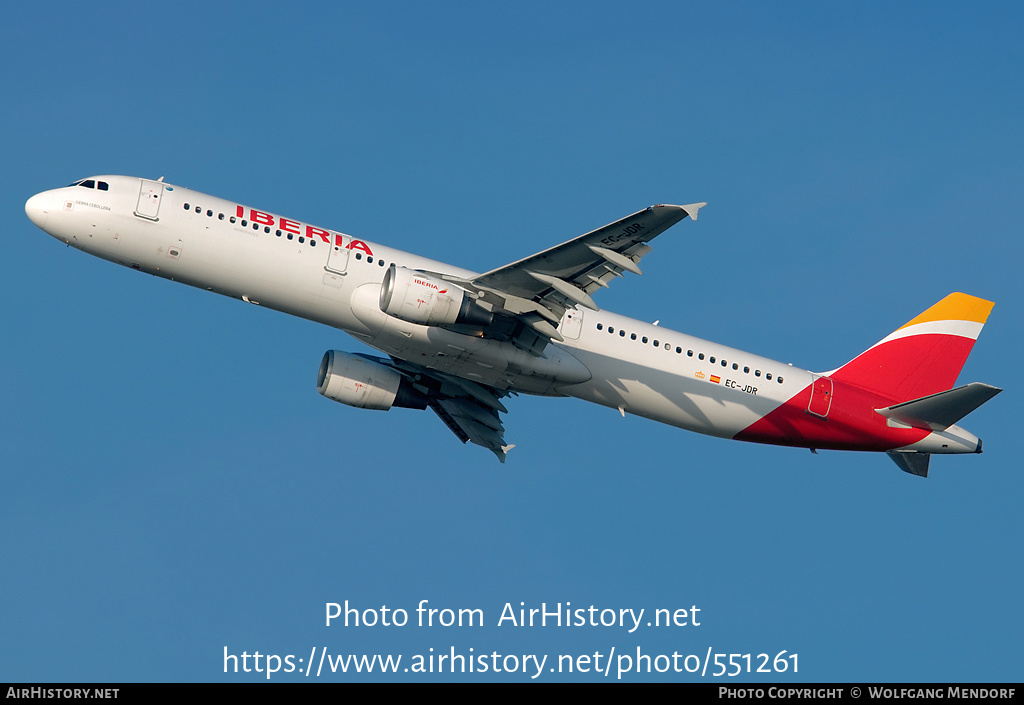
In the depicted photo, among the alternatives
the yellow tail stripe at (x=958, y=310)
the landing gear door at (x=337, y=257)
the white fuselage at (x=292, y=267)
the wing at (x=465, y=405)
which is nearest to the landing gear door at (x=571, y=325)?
the white fuselage at (x=292, y=267)

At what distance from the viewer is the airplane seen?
3891 centimetres

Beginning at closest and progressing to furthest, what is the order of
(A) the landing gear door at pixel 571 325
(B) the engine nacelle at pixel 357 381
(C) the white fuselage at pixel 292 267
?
(C) the white fuselage at pixel 292 267
(A) the landing gear door at pixel 571 325
(B) the engine nacelle at pixel 357 381

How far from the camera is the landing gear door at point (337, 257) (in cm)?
4062

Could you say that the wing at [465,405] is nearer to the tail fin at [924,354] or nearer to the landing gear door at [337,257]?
the landing gear door at [337,257]

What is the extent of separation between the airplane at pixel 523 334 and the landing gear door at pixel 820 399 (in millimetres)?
52

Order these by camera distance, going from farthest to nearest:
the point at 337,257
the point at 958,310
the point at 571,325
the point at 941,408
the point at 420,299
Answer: the point at 958,310 < the point at 941,408 < the point at 571,325 < the point at 337,257 < the point at 420,299

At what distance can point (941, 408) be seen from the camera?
44.4 meters

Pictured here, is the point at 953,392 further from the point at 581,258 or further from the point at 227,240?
the point at 227,240

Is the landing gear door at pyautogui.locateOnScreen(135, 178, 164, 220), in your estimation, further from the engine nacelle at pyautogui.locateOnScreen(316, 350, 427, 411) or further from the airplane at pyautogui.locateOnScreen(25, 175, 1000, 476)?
the engine nacelle at pyautogui.locateOnScreen(316, 350, 427, 411)

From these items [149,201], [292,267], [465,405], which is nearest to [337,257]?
[292,267]

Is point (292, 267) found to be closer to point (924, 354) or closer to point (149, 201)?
point (149, 201)

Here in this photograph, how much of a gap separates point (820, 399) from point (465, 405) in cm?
1507

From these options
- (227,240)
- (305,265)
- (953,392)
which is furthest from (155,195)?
(953,392)

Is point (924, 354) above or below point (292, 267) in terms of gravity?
above
